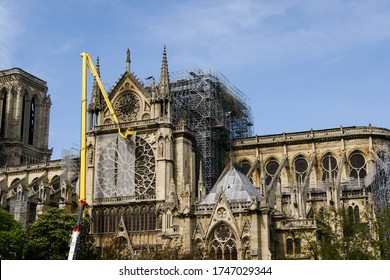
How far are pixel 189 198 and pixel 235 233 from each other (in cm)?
408

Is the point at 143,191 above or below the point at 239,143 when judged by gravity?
below

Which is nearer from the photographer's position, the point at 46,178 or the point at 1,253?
the point at 1,253

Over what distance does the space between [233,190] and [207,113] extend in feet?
53.0

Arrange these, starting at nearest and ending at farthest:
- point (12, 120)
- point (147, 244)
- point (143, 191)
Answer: point (147, 244) → point (143, 191) → point (12, 120)

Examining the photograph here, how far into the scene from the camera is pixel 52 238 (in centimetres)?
4725

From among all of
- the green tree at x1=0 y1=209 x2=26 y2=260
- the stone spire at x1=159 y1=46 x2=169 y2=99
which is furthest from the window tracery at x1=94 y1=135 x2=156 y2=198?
the green tree at x1=0 y1=209 x2=26 y2=260

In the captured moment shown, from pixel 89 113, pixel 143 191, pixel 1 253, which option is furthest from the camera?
pixel 89 113

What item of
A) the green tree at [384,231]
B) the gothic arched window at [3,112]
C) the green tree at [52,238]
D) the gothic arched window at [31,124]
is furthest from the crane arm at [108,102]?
the gothic arched window at [31,124]

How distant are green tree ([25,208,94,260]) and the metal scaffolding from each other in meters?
14.1

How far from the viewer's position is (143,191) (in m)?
56.1

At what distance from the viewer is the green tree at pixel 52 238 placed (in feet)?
152

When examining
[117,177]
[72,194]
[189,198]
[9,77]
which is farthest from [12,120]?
A: [189,198]

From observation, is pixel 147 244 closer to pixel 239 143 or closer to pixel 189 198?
pixel 189 198

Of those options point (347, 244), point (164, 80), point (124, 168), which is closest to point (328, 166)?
point (164, 80)
